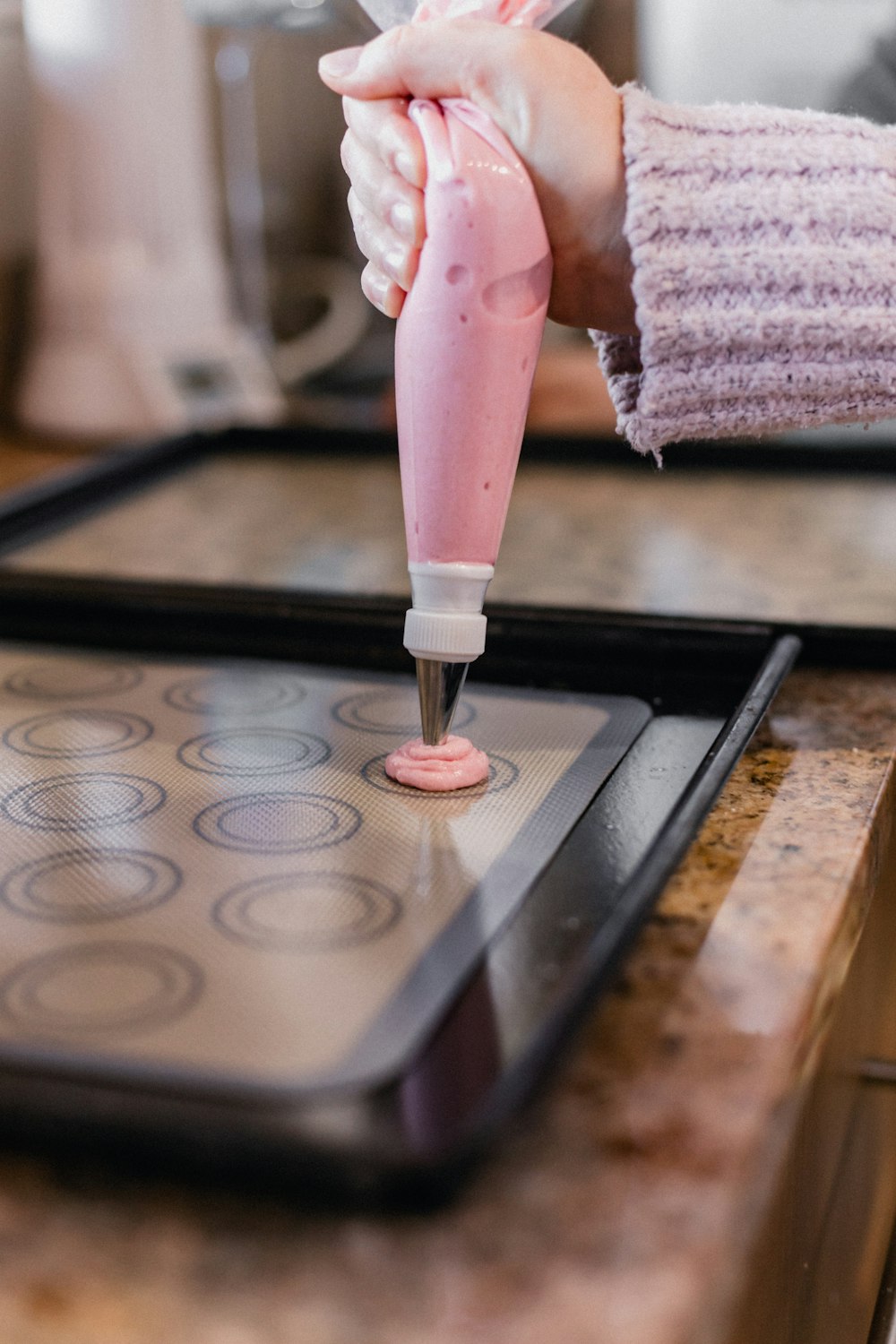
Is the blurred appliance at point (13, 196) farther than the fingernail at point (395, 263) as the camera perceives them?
Yes

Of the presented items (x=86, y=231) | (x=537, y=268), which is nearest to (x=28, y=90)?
(x=86, y=231)

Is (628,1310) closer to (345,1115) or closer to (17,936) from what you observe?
Answer: (345,1115)

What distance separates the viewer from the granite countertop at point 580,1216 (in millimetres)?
259

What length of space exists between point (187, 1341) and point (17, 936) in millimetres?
153

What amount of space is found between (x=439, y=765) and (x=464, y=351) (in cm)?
15

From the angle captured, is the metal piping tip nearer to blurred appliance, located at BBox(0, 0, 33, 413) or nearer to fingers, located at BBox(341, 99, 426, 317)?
fingers, located at BBox(341, 99, 426, 317)

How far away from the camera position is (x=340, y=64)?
0.47 metres

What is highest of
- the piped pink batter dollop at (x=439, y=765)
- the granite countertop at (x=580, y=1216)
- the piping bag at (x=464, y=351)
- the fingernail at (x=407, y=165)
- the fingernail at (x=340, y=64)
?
the fingernail at (x=340, y=64)

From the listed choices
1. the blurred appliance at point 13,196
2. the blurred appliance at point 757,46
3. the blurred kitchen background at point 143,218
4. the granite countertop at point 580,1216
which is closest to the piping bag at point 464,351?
the granite countertop at point 580,1216

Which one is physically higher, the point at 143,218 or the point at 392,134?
the point at 392,134

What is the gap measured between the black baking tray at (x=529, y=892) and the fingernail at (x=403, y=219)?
192 millimetres

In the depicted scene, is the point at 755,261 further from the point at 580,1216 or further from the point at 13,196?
the point at 13,196

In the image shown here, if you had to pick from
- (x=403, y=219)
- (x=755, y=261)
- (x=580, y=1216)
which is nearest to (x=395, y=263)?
(x=403, y=219)

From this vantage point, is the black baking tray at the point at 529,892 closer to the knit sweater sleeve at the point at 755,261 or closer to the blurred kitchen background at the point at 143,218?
the knit sweater sleeve at the point at 755,261
